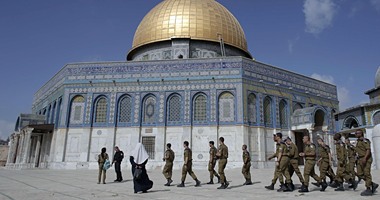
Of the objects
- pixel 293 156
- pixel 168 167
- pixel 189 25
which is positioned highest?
pixel 189 25

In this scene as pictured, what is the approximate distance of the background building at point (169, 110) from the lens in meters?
19.1

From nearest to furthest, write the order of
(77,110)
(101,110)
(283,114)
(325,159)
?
1. (325,159)
2. (101,110)
3. (77,110)
4. (283,114)

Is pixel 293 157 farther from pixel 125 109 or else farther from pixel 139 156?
pixel 125 109

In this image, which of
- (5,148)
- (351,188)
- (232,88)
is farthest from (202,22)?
(5,148)

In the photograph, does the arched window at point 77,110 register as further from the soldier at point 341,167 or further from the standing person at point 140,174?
the soldier at point 341,167

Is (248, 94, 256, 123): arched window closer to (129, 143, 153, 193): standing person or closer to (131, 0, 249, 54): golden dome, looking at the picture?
(131, 0, 249, 54): golden dome

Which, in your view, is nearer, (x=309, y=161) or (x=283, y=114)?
(x=309, y=161)

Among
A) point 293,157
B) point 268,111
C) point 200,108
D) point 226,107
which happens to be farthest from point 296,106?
point 293,157

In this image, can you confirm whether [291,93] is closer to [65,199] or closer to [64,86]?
[64,86]

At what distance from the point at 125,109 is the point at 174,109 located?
3.31 metres

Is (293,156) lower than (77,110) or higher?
lower

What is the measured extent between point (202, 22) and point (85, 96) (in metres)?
10.6

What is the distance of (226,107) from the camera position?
63.7 feet

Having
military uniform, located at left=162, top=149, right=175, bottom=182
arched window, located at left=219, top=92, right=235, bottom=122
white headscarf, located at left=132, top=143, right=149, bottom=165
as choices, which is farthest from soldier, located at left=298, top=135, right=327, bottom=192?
arched window, located at left=219, top=92, right=235, bottom=122
